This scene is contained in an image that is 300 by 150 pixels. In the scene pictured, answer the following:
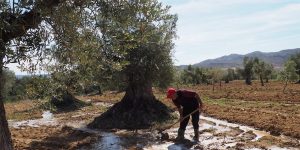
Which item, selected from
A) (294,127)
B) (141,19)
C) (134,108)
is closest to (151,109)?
(134,108)

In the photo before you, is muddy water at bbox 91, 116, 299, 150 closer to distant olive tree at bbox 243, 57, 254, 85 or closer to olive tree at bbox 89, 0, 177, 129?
olive tree at bbox 89, 0, 177, 129

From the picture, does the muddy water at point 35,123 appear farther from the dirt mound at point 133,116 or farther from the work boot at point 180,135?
the work boot at point 180,135

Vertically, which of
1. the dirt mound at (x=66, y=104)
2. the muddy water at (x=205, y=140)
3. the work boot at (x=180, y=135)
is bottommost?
the muddy water at (x=205, y=140)

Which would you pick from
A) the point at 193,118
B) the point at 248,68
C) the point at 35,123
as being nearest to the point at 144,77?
the point at 193,118

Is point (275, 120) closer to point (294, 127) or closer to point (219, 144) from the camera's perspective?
point (294, 127)

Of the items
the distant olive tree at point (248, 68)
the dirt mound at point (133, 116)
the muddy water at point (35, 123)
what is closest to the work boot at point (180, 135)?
the dirt mound at point (133, 116)

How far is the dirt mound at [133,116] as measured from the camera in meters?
24.9

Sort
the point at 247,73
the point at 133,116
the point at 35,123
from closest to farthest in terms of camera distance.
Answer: the point at 133,116 → the point at 35,123 → the point at 247,73

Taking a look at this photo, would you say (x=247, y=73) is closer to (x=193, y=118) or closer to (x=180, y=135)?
(x=193, y=118)

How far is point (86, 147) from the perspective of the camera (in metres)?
18.5

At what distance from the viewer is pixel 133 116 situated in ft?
84.4

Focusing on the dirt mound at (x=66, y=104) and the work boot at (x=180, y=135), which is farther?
the dirt mound at (x=66, y=104)

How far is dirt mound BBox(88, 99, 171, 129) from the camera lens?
24938 millimetres

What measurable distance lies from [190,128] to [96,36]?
389 inches
